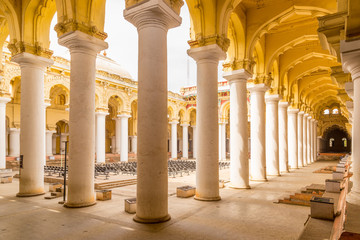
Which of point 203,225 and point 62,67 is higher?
point 62,67

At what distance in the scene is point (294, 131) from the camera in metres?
20.2

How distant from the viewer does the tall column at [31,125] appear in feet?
28.2

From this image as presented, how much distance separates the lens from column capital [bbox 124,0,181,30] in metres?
5.70

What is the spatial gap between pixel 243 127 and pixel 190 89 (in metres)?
24.4

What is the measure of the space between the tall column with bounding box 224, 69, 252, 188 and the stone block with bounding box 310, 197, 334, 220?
4.37 meters

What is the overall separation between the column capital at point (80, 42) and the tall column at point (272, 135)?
34.0 ft

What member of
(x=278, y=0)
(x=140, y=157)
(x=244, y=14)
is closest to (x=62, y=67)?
(x=244, y=14)

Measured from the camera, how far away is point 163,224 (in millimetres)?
5793

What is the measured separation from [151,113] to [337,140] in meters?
47.4

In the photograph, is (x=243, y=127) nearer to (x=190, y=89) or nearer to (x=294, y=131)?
(x=294, y=131)

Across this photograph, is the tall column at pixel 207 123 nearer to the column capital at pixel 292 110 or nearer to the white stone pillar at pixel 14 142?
the column capital at pixel 292 110

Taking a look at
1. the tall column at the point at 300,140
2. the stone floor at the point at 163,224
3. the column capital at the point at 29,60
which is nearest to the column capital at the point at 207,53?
the stone floor at the point at 163,224

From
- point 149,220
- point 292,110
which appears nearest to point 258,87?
point 292,110

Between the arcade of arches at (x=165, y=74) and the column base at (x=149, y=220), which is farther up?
the arcade of arches at (x=165, y=74)
